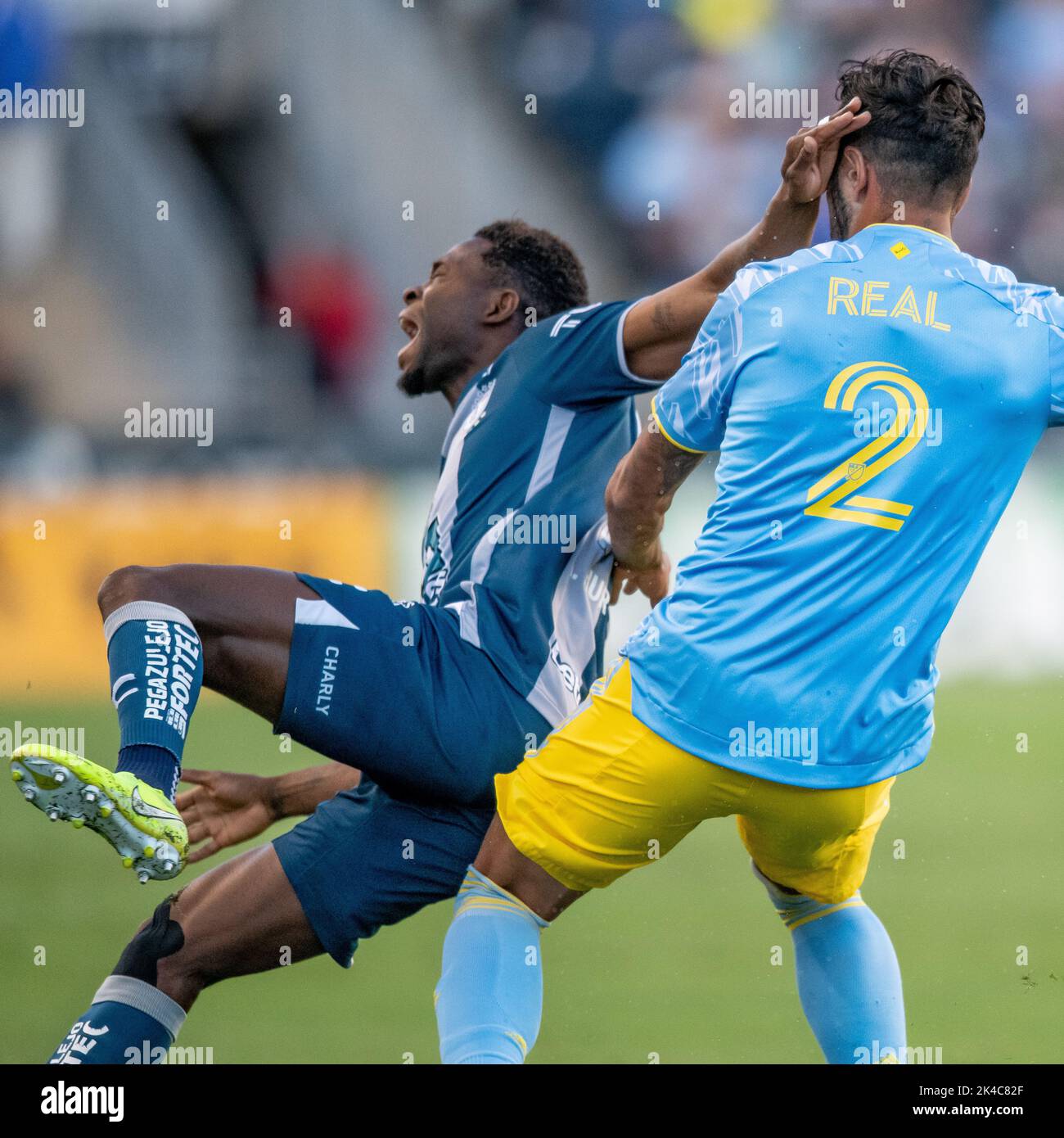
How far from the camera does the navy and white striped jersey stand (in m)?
3.42

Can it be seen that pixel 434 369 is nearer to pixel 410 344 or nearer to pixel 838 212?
pixel 410 344

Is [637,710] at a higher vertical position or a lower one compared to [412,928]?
higher

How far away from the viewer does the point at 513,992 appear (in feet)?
9.37

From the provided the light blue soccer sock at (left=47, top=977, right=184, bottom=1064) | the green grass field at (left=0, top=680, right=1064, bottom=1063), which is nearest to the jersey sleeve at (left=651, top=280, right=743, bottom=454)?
the light blue soccer sock at (left=47, top=977, right=184, bottom=1064)

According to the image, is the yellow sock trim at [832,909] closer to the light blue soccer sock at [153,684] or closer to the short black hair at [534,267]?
the light blue soccer sock at [153,684]

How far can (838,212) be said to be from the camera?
2916 mm

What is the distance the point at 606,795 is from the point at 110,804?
33.4 inches

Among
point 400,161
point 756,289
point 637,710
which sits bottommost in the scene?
point 637,710

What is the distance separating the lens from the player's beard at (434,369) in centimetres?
413

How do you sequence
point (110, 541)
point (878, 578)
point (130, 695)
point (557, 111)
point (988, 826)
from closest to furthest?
point (878, 578) → point (130, 695) → point (988, 826) → point (110, 541) → point (557, 111)

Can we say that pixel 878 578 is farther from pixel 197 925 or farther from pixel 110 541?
pixel 110 541

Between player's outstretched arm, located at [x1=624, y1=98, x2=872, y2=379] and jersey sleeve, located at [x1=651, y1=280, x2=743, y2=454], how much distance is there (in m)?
0.37

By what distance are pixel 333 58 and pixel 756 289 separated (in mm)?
13138

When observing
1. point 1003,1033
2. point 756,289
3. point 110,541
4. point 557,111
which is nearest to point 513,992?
point 756,289
